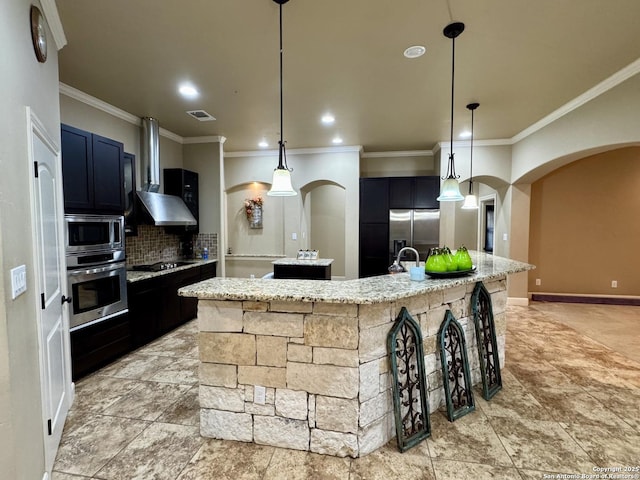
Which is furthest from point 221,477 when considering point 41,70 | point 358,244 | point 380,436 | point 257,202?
point 257,202

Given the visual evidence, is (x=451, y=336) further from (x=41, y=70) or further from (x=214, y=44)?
(x=41, y=70)

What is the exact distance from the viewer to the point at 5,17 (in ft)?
4.44

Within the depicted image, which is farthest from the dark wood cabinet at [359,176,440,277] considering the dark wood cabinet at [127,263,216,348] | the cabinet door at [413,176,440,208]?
the dark wood cabinet at [127,263,216,348]

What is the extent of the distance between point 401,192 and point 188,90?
12.5 feet

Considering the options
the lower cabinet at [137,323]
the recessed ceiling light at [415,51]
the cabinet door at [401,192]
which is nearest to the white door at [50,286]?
the lower cabinet at [137,323]

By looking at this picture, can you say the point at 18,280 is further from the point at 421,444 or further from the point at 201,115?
the point at 201,115

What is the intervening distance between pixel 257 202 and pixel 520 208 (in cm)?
508

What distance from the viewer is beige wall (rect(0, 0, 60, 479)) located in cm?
128

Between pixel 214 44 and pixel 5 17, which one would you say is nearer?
pixel 5 17

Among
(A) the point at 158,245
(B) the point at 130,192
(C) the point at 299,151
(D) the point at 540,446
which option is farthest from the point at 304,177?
(D) the point at 540,446

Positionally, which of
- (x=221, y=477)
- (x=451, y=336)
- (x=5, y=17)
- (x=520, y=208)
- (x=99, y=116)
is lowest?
(x=221, y=477)

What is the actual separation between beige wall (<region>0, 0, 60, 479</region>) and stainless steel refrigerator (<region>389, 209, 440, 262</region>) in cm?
498

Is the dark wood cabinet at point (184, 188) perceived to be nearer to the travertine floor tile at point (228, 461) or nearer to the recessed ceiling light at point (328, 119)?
the recessed ceiling light at point (328, 119)

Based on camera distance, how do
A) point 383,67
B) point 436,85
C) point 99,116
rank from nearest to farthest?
point 383,67 < point 436,85 < point 99,116
